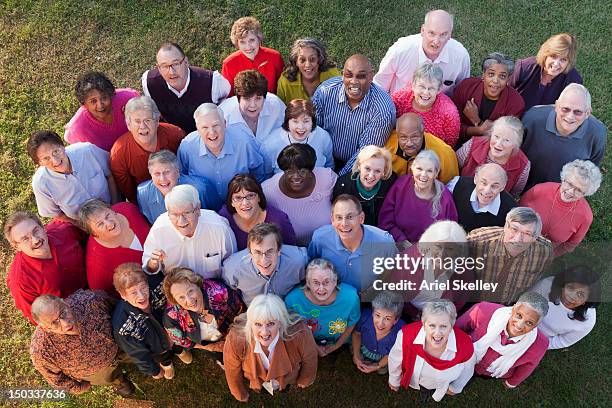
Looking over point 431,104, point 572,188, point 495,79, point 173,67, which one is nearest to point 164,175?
point 173,67

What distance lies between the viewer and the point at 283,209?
5168mm

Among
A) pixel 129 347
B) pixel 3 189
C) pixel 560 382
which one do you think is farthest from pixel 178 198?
pixel 560 382

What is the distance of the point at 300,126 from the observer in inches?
210

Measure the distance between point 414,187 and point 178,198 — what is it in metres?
2.22

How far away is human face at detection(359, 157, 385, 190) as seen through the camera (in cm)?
492

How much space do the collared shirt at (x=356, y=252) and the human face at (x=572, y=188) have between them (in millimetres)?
1692

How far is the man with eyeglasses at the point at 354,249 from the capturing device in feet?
15.8

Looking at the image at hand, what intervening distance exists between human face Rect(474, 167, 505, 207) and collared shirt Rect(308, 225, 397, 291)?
3.15 ft

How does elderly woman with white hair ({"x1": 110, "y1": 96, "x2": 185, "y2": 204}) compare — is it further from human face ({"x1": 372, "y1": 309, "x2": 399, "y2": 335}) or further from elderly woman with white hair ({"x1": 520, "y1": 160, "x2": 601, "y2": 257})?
elderly woman with white hair ({"x1": 520, "y1": 160, "x2": 601, "y2": 257})

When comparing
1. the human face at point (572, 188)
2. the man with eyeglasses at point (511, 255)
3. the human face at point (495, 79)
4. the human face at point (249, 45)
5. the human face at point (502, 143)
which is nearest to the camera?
the man with eyeglasses at point (511, 255)

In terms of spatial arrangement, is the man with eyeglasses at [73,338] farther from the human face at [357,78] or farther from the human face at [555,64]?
the human face at [555,64]

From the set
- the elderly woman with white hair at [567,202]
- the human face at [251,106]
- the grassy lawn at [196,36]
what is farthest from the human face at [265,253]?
the grassy lawn at [196,36]

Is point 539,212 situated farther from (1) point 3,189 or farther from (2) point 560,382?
(1) point 3,189

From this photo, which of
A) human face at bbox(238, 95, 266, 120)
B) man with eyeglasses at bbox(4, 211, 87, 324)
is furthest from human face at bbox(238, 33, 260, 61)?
man with eyeglasses at bbox(4, 211, 87, 324)
